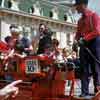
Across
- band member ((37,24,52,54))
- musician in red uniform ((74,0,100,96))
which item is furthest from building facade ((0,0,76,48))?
musician in red uniform ((74,0,100,96))

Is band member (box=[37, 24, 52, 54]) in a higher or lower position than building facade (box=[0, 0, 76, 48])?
lower

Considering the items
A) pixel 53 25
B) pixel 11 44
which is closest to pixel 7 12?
pixel 53 25

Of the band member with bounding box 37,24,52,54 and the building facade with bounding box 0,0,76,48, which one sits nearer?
the band member with bounding box 37,24,52,54

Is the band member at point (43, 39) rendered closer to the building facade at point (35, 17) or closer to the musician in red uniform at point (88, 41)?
the musician in red uniform at point (88, 41)

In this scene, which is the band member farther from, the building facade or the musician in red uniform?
the building facade

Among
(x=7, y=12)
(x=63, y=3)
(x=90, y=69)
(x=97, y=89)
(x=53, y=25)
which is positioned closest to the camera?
(x=97, y=89)

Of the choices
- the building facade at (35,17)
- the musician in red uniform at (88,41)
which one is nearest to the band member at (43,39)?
the musician in red uniform at (88,41)

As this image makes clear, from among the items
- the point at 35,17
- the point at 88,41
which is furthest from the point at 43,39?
the point at 35,17

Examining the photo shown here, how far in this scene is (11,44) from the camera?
32.4 ft

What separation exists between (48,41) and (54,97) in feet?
3.86

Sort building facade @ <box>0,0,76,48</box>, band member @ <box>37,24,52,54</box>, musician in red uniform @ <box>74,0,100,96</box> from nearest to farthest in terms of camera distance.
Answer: musician in red uniform @ <box>74,0,100,96</box>
band member @ <box>37,24,52,54</box>
building facade @ <box>0,0,76,48</box>

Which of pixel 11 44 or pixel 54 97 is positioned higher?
pixel 11 44

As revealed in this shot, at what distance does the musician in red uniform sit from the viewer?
775 cm

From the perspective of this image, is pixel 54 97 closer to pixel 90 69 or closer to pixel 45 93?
pixel 45 93
